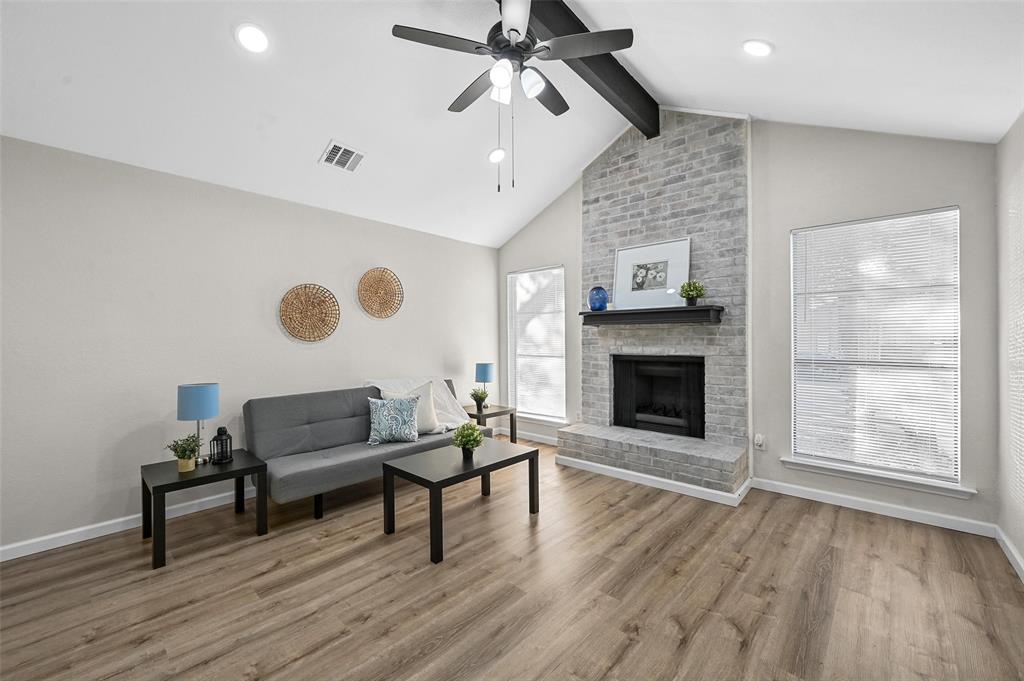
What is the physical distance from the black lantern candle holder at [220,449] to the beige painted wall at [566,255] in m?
3.38

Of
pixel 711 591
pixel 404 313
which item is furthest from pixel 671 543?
pixel 404 313

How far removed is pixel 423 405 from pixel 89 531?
246 centimetres

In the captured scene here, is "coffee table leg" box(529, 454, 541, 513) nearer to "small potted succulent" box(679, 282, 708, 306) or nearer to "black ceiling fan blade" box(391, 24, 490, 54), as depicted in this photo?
"small potted succulent" box(679, 282, 708, 306)

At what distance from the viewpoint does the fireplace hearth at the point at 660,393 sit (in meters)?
4.32

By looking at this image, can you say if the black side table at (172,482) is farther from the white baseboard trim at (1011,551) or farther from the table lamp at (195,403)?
the white baseboard trim at (1011,551)

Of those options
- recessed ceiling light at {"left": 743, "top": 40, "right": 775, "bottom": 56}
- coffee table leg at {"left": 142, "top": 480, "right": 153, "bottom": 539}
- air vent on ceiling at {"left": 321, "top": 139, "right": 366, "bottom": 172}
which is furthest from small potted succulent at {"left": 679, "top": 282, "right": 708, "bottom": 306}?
coffee table leg at {"left": 142, "top": 480, "right": 153, "bottom": 539}

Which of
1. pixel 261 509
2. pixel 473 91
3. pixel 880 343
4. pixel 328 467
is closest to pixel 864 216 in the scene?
pixel 880 343

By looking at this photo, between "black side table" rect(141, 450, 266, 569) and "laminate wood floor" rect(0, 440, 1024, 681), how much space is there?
12 centimetres

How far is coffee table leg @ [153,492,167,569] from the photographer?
2652mm

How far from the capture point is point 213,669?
6.11 ft

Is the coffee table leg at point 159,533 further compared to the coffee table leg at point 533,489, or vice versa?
the coffee table leg at point 533,489

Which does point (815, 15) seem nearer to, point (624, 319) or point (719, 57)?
point (719, 57)

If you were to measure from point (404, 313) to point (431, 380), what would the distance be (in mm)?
863

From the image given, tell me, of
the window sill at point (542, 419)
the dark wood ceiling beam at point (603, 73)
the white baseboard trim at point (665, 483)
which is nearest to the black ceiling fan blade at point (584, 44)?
the dark wood ceiling beam at point (603, 73)
